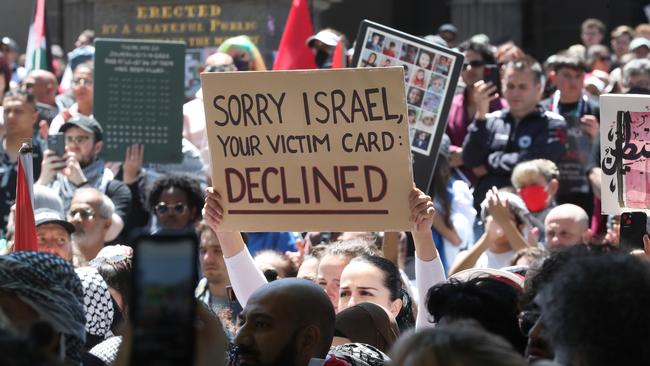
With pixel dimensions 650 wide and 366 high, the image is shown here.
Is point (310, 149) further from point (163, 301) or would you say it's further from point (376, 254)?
point (163, 301)

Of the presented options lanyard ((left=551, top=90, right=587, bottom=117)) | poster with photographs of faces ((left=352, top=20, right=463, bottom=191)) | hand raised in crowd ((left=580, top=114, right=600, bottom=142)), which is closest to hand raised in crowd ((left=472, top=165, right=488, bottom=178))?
hand raised in crowd ((left=580, top=114, right=600, bottom=142))

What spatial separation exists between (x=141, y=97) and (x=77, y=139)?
83 centimetres

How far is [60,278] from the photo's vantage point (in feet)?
11.9

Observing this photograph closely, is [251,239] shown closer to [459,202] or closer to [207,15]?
[459,202]

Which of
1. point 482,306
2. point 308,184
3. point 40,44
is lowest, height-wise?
point 482,306

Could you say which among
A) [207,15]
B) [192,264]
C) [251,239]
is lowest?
[251,239]

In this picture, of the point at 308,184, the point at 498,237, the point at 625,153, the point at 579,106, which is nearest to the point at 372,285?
the point at 308,184

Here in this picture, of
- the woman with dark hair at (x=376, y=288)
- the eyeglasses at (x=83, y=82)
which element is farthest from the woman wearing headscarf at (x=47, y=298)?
the eyeglasses at (x=83, y=82)

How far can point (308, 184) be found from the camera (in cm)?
555

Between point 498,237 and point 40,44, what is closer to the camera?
point 498,237

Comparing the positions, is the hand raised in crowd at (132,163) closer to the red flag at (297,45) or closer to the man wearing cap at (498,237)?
the red flag at (297,45)

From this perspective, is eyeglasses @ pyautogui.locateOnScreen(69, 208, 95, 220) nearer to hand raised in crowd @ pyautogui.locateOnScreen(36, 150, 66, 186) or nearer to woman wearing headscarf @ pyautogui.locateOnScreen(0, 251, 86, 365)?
hand raised in crowd @ pyautogui.locateOnScreen(36, 150, 66, 186)

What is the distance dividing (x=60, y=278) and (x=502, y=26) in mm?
15026

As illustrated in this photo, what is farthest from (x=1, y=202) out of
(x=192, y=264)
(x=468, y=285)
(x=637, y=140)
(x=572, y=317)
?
(x=192, y=264)
